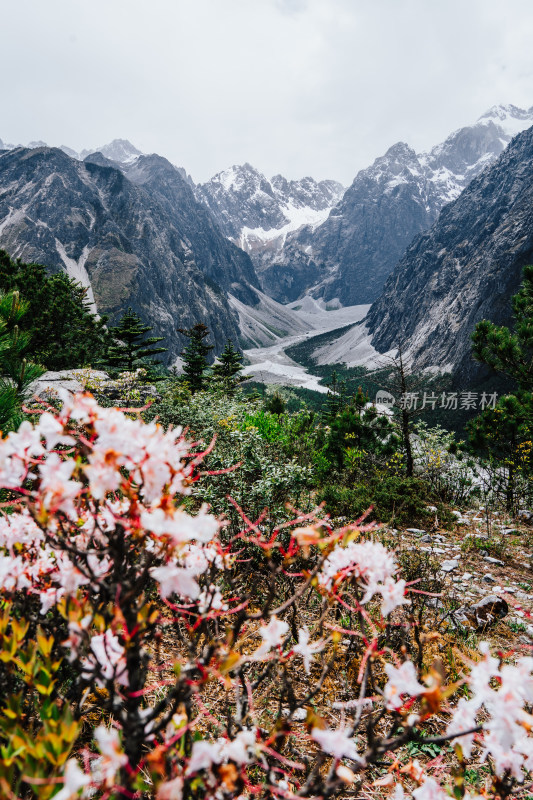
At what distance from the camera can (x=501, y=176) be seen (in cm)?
11225

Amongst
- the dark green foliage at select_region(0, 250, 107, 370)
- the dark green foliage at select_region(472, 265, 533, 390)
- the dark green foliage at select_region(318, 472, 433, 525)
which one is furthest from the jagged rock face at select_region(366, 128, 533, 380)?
the dark green foliage at select_region(318, 472, 433, 525)

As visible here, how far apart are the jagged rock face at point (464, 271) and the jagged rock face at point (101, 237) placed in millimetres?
64925

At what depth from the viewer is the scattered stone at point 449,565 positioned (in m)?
5.47

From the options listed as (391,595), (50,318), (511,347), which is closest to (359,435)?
(511,347)

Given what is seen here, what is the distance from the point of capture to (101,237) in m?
101

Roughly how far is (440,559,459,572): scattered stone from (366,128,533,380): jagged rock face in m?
58.7

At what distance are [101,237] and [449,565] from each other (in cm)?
11524

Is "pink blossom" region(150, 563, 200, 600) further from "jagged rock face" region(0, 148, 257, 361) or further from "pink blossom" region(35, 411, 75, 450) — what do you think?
"jagged rock face" region(0, 148, 257, 361)

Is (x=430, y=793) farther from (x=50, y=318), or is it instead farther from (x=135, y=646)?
(x=50, y=318)

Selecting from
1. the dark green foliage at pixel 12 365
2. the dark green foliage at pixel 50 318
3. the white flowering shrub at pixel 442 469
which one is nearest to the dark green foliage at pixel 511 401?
the white flowering shrub at pixel 442 469

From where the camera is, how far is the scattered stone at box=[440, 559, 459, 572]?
547cm

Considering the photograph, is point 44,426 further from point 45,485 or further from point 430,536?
point 430,536

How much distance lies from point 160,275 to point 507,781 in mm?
118558

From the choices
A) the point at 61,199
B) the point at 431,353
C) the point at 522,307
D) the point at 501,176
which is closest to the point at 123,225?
the point at 61,199
